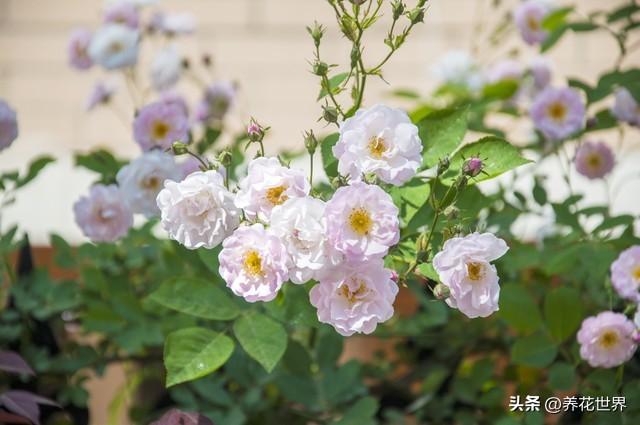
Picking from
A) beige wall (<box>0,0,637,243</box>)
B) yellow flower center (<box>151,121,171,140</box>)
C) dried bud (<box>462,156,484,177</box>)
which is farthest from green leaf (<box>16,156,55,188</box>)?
beige wall (<box>0,0,637,243</box>)

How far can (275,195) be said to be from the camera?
58 centimetres

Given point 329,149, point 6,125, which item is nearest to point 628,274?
point 329,149

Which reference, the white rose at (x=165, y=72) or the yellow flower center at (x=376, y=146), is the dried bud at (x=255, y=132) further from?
the white rose at (x=165, y=72)

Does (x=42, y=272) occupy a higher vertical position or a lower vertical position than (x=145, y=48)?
lower

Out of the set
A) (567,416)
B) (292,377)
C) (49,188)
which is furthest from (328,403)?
(49,188)

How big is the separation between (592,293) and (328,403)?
31 cm

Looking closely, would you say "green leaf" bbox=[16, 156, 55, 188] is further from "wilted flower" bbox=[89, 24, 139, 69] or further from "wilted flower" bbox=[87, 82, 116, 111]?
"wilted flower" bbox=[87, 82, 116, 111]

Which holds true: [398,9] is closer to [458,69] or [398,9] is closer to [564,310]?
[564,310]

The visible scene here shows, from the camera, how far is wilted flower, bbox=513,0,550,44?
3.65 ft

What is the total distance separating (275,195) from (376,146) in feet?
0.24

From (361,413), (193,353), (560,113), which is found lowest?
(361,413)

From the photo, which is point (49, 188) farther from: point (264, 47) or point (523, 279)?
point (523, 279)

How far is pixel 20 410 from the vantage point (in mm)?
709

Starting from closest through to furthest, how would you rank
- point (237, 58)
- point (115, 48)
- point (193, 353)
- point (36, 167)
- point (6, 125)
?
point (193, 353) → point (6, 125) → point (36, 167) → point (115, 48) → point (237, 58)
